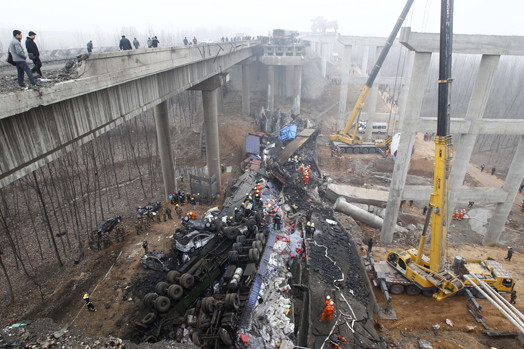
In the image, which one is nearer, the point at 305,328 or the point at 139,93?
the point at 305,328

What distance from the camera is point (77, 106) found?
313 inches

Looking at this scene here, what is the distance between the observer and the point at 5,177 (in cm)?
605

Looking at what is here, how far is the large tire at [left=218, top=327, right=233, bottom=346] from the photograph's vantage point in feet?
29.9

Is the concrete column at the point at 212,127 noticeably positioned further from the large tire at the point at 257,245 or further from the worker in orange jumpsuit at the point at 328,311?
the worker in orange jumpsuit at the point at 328,311

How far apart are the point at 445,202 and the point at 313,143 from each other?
A: 68.4 ft

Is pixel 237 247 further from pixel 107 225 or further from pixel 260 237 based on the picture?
pixel 107 225

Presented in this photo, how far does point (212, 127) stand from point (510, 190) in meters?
20.4

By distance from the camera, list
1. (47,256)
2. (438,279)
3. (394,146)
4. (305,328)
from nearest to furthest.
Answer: (305,328), (438,279), (47,256), (394,146)

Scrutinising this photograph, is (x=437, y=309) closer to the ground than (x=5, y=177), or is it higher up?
closer to the ground

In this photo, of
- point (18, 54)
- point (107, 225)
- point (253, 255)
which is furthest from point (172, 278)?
point (107, 225)

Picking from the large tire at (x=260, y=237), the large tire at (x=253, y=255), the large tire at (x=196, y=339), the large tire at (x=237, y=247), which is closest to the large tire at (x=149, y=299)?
the large tire at (x=196, y=339)

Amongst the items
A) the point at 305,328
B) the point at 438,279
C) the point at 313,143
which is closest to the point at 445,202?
the point at 438,279

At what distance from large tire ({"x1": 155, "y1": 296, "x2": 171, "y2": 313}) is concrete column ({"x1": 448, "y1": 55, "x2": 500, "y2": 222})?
16.3 m

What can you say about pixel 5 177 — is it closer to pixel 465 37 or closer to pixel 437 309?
pixel 437 309
